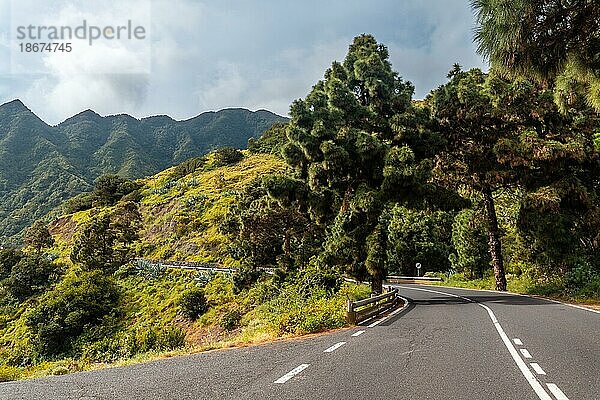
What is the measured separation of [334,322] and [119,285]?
140 feet

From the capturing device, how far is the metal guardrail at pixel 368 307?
51.5 feet

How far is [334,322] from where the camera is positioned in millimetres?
15219

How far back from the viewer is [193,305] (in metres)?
41.7

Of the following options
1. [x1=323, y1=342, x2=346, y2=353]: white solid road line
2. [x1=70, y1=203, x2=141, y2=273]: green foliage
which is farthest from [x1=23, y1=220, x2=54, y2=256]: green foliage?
[x1=323, y1=342, x2=346, y2=353]: white solid road line

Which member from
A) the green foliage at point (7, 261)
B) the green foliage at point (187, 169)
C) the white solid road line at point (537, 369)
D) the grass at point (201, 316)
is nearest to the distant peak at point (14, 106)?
the green foliage at point (187, 169)

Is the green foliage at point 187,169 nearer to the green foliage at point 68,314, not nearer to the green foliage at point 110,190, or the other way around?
the green foliage at point 110,190

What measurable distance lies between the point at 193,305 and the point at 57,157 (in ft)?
408

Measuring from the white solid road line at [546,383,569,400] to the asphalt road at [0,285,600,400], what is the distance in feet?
0.04

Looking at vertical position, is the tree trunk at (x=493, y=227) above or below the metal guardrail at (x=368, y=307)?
above

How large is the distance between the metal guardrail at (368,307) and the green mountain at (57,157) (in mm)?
98522

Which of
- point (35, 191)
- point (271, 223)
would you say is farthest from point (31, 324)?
point (35, 191)

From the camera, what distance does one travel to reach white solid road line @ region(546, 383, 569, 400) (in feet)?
20.5

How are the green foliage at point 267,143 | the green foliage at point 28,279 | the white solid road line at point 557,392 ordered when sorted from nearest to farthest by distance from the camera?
1. the white solid road line at point 557,392
2. the green foliage at point 28,279
3. the green foliage at point 267,143

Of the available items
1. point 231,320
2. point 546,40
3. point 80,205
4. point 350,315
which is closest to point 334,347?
point 350,315
